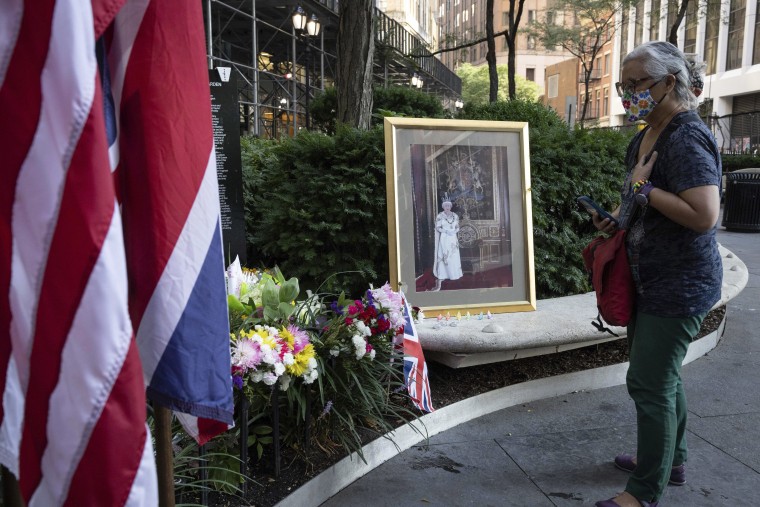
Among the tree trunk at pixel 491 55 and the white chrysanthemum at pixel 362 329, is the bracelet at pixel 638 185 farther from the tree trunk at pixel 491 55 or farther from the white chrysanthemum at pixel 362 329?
the tree trunk at pixel 491 55

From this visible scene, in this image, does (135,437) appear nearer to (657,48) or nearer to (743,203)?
(657,48)

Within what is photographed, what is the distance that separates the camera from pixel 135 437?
4.37ft

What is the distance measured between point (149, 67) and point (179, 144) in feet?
0.59

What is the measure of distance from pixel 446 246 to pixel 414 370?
4.70 feet

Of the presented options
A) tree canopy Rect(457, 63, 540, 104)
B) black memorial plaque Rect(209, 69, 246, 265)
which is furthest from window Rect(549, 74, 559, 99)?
black memorial plaque Rect(209, 69, 246, 265)

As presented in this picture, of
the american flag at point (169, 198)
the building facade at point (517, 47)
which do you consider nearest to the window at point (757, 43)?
the american flag at point (169, 198)

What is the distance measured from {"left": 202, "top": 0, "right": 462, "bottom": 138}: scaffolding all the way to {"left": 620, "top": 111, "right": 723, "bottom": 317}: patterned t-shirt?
16346mm

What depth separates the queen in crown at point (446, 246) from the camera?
16.4 ft

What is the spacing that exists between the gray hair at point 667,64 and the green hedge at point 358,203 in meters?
2.55

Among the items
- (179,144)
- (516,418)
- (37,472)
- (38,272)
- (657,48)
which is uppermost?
(657,48)

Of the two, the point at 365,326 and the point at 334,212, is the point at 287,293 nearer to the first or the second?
the point at 365,326

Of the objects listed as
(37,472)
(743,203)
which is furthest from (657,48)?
(743,203)

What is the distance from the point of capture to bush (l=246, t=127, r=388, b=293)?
5195mm

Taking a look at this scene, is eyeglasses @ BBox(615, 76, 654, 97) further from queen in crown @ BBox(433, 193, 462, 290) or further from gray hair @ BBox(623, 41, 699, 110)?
queen in crown @ BBox(433, 193, 462, 290)
